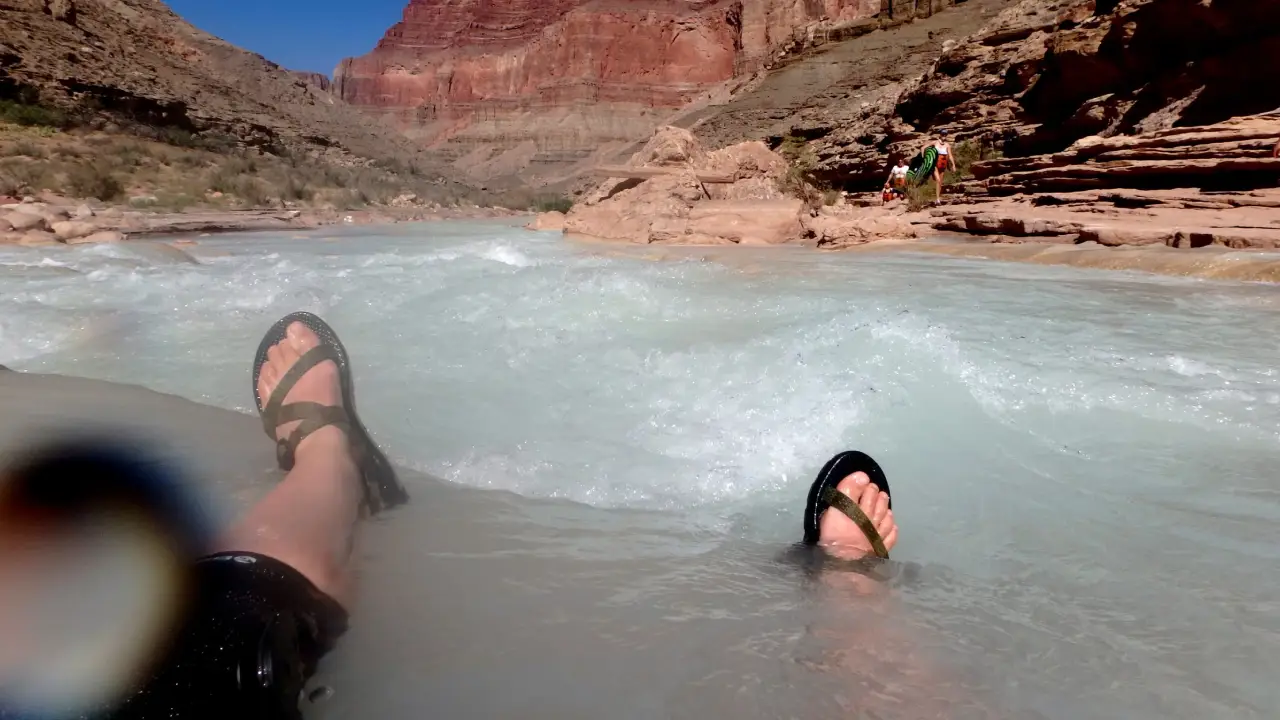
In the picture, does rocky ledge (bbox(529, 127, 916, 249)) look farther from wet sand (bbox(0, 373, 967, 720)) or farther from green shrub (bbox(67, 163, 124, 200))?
green shrub (bbox(67, 163, 124, 200))

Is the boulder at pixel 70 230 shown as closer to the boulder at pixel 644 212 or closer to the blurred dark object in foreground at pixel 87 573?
the boulder at pixel 644 212

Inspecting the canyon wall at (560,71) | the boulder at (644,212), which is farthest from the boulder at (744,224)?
the canyon wall at (560,71)

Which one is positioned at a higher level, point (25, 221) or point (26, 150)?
point (26, 150)

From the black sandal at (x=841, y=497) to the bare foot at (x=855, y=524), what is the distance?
0.01 meters

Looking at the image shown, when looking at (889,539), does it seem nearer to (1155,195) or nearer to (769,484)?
(769,484)

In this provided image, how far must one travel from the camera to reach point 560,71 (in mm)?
66125

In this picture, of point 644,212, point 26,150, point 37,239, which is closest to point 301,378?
point 37,239

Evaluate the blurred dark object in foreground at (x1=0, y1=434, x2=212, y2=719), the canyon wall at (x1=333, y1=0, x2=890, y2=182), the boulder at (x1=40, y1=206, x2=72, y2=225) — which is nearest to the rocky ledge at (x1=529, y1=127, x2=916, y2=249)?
the boulder at (x1=40, y1=206, x2=72, y2=225)

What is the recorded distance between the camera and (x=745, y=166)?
893 cm

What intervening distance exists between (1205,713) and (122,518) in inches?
66.6

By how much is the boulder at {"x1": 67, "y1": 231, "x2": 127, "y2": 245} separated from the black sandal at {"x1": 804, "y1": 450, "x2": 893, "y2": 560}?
640cm

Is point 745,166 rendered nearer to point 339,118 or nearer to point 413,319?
point 413,319

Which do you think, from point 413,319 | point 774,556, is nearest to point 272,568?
point 774,556

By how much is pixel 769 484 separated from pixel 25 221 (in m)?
7.06
